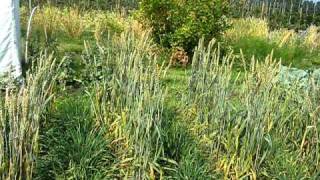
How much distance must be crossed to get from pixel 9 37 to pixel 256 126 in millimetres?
4059

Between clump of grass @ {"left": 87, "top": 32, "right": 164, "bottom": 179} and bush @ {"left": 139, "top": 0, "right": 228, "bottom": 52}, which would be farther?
bush @ {"left": 139, "top": 0, "right": 228, "bottom": 52}

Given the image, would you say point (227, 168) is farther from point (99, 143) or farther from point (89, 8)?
point (89, 8)

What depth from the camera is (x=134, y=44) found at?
16.8 feet

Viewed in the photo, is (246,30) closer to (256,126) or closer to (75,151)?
(256,126)

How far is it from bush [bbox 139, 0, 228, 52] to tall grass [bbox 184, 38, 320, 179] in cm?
559

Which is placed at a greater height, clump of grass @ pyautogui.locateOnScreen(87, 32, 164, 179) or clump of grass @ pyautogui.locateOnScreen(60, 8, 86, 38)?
clump of grass @ pyautogui.locateOnScreen(87, 32, 164, 179)

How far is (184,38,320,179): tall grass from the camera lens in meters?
4.18

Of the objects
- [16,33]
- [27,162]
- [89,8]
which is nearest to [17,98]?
[27,162]

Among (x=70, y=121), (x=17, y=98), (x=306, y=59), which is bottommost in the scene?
(x=306, y=59)

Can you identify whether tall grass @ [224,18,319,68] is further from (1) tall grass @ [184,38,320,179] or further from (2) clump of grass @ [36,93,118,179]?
(2) clump of grass @ [36,93,118,179]

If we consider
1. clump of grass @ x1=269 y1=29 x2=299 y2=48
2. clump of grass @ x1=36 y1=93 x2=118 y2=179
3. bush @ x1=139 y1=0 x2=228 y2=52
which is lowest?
clump of grass @ x1=269 y1=29 x2=299 y2=48

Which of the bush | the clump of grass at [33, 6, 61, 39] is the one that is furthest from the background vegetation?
the clump of grass at [33, 6, 61, 39]

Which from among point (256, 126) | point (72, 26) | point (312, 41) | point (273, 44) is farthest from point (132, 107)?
point (312, 41)

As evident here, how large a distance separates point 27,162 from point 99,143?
1.96ft
